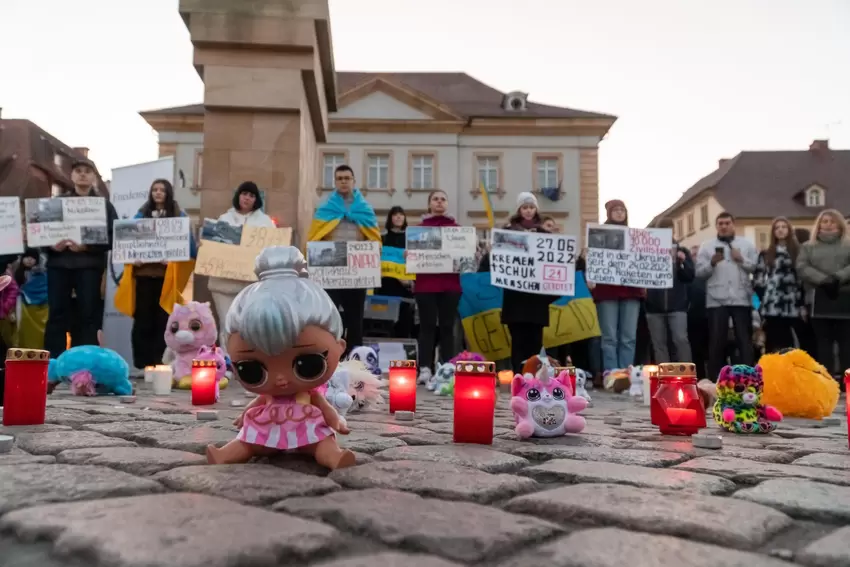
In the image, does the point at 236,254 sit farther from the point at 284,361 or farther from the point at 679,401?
the point at 284,361

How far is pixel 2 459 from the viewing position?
2.38 meters

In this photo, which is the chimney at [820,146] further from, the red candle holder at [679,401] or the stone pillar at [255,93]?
the red candle holder at [679,401]

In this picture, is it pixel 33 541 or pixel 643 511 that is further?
pixel 643 511

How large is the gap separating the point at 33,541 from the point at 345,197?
674 cm

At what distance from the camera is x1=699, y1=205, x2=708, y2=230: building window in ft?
147

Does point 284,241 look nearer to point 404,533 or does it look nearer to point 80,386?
point 80,386

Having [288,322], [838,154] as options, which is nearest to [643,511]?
[288,322]

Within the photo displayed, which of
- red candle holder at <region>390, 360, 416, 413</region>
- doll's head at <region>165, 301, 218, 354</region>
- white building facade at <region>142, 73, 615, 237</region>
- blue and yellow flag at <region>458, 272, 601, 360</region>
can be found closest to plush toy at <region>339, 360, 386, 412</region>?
red candle holder at <region>390, 360, 416, 413</region>

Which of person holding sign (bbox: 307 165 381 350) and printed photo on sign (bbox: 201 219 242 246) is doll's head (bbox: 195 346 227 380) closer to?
printed photo on sign (bbox: 201 219 242 246)

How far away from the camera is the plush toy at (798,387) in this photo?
5047 millimetres

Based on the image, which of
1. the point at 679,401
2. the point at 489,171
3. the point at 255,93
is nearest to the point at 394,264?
the point at 255,93

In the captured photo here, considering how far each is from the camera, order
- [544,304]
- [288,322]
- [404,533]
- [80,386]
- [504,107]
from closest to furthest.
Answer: [404,533]
[288,322]
[80,386]
[544,304]
[504,107]

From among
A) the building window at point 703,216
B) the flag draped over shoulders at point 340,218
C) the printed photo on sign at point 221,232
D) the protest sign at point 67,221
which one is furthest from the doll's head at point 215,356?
the building window at point 703,216

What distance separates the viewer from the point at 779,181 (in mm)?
43094
